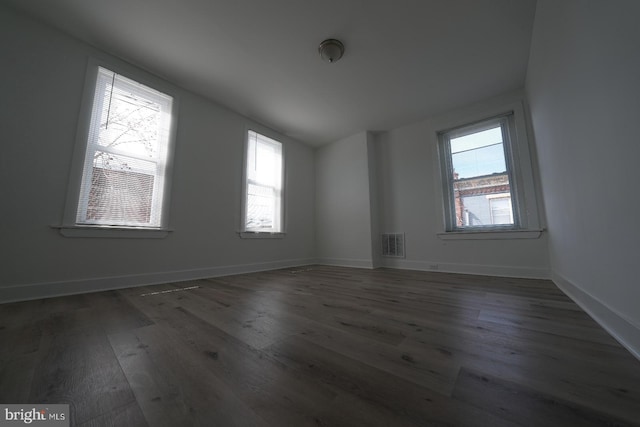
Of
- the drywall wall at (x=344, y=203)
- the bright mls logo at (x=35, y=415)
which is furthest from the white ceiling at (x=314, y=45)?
the bright mls logo at (x=35, y=415)

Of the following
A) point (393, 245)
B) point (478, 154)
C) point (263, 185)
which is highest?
point (478, 154)

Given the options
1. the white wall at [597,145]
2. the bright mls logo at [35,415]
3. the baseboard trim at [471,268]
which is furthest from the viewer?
the baseboard trim at [471,268]

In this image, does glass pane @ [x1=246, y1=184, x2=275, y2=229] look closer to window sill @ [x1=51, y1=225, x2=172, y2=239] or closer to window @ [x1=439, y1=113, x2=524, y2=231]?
window sill @ [x1=51, y1=225, x2=172, y2=239]

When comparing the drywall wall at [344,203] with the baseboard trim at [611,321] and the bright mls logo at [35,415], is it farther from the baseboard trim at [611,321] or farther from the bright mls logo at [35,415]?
the bright mls logo at [35,415]

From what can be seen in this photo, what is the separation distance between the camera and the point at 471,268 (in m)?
3.19

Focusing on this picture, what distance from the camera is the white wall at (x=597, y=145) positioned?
90cm

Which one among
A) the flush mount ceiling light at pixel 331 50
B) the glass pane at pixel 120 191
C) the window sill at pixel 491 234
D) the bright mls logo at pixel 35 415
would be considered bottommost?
the bright mls logo at pixel 35 415

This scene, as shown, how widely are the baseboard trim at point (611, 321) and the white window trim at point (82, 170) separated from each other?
365cm

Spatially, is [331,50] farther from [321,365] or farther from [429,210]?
[321,365]

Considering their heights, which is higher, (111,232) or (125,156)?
(125,156)

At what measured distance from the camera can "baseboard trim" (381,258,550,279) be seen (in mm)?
2767

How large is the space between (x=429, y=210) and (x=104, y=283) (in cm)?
427

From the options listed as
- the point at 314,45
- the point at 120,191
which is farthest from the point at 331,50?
the point at 120,191

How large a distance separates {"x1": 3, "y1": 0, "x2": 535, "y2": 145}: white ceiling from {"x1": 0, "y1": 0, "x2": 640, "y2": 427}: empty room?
0.02 meters
